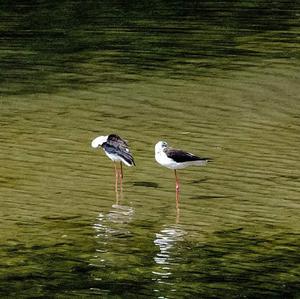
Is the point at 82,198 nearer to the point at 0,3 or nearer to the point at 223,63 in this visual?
the point at 223,63

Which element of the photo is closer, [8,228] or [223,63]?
[8,228]

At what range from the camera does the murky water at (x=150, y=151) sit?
13.9 meters

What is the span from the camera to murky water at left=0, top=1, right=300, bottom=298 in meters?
13.9

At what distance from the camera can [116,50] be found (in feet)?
91.9

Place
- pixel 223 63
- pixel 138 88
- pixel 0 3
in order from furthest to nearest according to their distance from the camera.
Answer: pixel 0 3
pixel 223 63
pixel 138 88

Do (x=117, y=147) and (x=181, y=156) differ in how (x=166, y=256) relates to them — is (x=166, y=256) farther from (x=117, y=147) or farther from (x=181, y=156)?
(x=117, y=147)

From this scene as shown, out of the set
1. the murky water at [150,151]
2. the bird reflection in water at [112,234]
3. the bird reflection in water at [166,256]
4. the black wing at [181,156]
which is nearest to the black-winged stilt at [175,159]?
the black wing at [181,156]

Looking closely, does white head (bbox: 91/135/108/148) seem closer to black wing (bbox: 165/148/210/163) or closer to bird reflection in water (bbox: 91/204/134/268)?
black wing (bbox: 165/148/210/163)

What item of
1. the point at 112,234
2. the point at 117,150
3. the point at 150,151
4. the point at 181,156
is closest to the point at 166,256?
the point at 112,234

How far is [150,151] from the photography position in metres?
19.7

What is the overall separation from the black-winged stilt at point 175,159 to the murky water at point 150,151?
44 centimetres

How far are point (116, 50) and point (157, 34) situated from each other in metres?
2.04

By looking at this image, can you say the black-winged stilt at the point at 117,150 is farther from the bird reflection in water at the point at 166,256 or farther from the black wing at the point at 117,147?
the bird reflection in water at the point at 166,256

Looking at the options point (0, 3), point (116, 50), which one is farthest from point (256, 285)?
point (0, 3)
